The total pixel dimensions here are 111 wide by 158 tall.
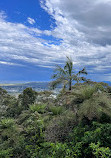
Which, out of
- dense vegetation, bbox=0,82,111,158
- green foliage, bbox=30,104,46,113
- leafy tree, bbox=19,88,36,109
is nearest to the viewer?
dense vegetation, bbox=0,82,111,158

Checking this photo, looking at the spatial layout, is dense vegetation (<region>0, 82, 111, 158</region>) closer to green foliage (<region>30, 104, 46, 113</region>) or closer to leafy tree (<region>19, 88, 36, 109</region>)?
green foliage (<region>30, 104, 46, 113</region>)

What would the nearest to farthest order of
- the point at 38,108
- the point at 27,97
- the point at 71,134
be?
1. the point at 71,134
2. the point at 38,108
3. the point at 27,97

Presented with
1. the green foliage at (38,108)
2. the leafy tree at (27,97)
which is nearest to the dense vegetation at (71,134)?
the green foliage at (38,108)

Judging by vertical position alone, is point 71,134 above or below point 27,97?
below

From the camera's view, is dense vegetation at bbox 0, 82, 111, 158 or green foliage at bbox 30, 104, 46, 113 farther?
green foliage at bbox 30, 104, 46, 113

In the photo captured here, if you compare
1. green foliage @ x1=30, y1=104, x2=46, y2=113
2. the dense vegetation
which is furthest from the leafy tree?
the dense vegetation

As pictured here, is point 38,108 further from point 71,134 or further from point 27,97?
point 71,134

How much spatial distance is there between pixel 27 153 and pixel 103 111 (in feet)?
8.59

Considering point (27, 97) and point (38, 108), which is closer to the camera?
point (38, 108)

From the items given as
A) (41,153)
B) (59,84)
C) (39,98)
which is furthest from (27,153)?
(59,84)

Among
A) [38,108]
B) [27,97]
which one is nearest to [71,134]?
[38,108]

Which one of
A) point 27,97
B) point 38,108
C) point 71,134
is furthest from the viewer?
point 27,97

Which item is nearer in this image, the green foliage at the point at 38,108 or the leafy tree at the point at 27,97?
the green foliage at the point at 38,108

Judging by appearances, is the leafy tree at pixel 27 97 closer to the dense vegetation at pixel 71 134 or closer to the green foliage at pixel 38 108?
the green foliage at pixel 38 108
